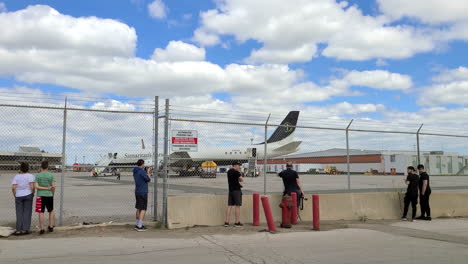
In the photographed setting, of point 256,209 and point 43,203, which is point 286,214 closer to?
point 256,209

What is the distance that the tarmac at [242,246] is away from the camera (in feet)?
21.7

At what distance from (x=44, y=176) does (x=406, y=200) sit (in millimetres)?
9686

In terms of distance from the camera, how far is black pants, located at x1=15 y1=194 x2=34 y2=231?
851cm

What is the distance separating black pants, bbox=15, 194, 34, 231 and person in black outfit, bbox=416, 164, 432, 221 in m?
10.3

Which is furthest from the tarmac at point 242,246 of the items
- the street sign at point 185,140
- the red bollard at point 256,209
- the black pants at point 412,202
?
the street sign at point 185,140

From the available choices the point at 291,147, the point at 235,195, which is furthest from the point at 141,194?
the point at 291,147

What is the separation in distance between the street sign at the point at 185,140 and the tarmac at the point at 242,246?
2.03 metres

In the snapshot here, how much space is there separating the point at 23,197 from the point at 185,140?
3.85 metres

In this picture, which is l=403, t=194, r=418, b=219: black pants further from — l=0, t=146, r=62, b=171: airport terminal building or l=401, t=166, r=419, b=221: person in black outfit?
l=0, t=146, r=62, b=171: airport terminal building

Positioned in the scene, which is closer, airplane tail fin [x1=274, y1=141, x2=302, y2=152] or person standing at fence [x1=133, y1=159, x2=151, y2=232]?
person standing at fence [x1=133, y1=159, x2=151, y2=232]

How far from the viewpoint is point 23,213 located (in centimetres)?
853

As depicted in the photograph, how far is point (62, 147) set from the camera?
8812 mm

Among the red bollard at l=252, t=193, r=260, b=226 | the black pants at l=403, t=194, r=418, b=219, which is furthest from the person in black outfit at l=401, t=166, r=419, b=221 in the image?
the red bollard at l=252, t=193, r=260, b=226

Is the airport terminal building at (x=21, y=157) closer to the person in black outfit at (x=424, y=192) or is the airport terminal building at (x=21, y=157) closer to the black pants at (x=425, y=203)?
the person in black outfit at (x=424, y=192)
